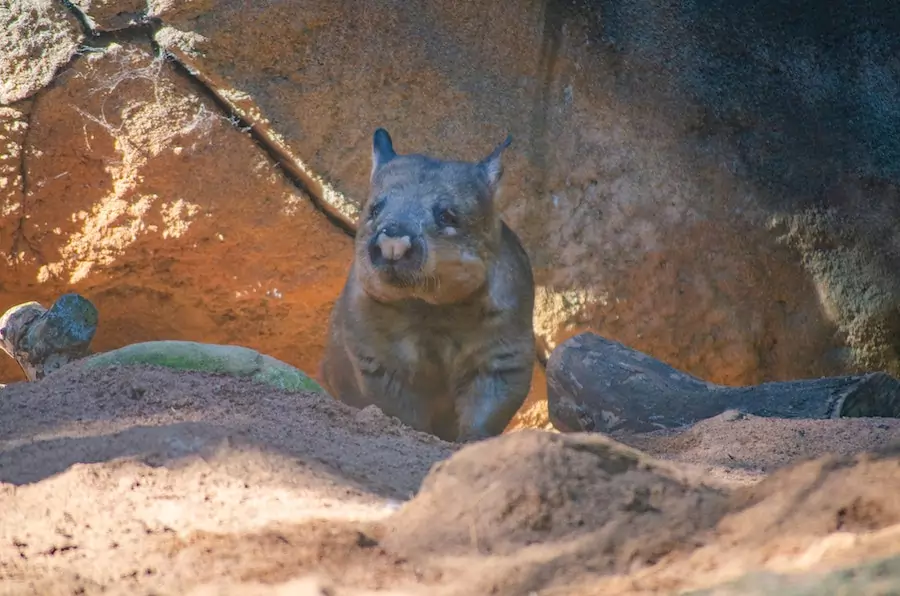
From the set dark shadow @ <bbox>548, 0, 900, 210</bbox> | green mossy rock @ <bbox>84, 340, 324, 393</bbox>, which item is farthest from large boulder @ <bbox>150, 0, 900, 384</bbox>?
green mossy rock @ <bbox>84, 340, 324, 393</bbox>

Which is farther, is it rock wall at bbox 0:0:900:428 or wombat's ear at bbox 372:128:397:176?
rock wall at bbox 0:0:900:428

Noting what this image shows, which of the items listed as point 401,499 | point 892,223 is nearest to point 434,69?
point 892,223

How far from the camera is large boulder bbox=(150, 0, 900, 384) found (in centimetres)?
689

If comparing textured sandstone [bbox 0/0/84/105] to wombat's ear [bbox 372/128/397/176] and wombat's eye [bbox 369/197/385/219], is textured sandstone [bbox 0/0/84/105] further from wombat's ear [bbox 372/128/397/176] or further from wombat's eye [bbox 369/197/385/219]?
wombat's eye [bbox 369/197/385/219]

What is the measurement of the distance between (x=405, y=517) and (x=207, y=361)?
2.64 m

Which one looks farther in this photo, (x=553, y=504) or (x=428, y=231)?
(x=428, y=231)

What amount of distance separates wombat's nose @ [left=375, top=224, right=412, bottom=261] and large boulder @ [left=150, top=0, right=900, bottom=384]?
1.90 metres

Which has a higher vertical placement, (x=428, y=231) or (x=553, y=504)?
(x=428, y=231)

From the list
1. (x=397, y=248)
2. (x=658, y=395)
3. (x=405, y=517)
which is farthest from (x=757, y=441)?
(x=405, y=517)

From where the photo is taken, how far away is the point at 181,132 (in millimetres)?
6820

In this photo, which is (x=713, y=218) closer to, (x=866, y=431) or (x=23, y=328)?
(x=866, y=431)

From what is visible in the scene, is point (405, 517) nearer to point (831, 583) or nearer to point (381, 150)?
point (831, 583)

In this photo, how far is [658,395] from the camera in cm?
522

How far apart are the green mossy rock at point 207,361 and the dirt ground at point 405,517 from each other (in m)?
1.54
